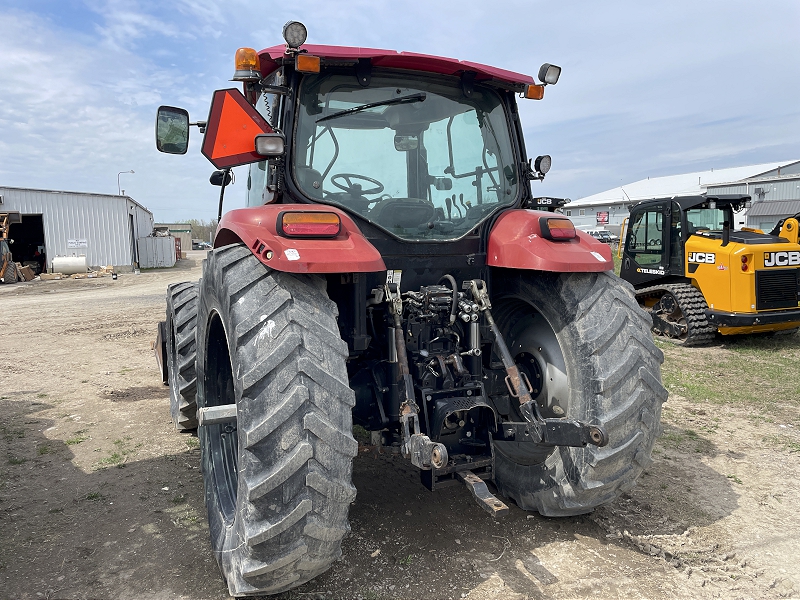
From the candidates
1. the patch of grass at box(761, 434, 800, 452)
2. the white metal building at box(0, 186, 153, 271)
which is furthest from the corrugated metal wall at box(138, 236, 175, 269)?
→ the patch of grass at box(761, 434, 800, 452)

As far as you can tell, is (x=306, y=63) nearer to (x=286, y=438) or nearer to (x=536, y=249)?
(x=536, y=249)

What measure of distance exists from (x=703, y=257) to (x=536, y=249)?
679 centimetres

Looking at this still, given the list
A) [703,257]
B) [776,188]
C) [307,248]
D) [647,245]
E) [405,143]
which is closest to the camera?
[307,248]

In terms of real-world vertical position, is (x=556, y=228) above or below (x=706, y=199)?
below

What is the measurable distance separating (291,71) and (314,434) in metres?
1.82

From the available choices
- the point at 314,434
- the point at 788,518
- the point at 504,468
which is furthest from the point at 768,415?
the point at 314,434

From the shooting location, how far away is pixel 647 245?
9633 mm

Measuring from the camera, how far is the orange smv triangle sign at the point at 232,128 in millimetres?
2912

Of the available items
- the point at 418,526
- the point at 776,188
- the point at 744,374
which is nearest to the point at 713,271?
the point at 744,374

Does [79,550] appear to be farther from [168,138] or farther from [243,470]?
[168,138]

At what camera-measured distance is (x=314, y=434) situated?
2.23 m

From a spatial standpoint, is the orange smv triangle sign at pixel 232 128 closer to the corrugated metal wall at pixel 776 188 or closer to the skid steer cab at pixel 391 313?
the skid steer cab at pixel 391 313

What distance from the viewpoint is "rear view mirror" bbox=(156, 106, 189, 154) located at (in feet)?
10.9

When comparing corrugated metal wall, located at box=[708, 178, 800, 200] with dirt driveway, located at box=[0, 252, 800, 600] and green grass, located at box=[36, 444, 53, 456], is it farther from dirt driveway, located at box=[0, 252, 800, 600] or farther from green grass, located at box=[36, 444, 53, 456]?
green grass, located at box=[36, 444, 53, 456]
